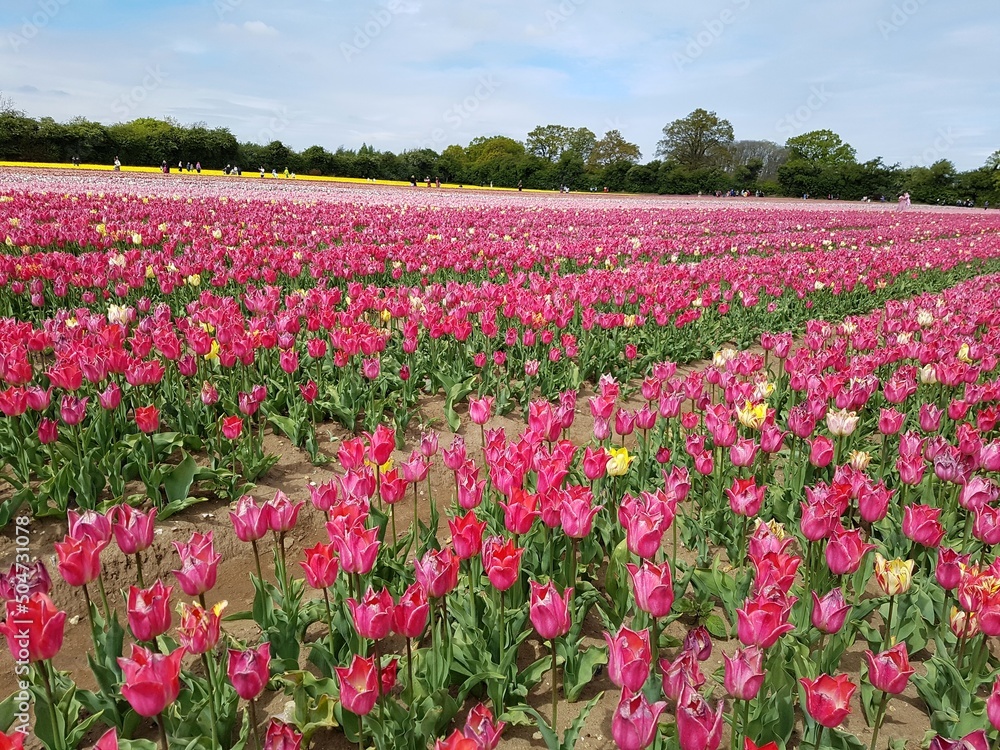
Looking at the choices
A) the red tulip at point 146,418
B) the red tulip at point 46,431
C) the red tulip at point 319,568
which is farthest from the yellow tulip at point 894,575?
the red tulip at point 46,431

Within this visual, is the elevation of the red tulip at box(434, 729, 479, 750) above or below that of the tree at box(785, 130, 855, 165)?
below

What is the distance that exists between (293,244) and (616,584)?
928cm

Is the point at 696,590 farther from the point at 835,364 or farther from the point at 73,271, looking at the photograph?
the point at 73,271

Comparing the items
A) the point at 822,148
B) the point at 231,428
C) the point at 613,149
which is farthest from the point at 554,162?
the point at 231,428

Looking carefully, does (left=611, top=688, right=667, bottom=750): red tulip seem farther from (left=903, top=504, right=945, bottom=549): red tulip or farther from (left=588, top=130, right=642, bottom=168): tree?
(left=588, top=130, right=642, bottom=168): tree

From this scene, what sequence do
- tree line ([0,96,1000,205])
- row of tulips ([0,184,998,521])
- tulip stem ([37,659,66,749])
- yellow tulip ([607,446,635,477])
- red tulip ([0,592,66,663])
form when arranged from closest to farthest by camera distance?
1. red tulip ([0,592,66,663])
2. tulip stem ([37,659,66,749])
3. yellow tulip ([607,446,635,477])
4. row of tulips ([0,184,998,521])
5. tree line ([0,96,1000,205])

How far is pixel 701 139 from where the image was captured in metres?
106

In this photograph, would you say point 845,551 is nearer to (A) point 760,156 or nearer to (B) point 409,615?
(B) point 409,615

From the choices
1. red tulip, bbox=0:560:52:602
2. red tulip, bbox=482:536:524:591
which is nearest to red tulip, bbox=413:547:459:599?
red tulip, bbox=482:536:524:591

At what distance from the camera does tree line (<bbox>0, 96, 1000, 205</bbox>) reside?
53.1 meters

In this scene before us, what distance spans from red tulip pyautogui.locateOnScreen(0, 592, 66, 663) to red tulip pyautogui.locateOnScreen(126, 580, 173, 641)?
173mm

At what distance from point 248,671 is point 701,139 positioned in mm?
117059

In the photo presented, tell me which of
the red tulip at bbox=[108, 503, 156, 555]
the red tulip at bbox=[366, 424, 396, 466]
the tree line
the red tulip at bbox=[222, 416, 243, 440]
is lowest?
the red tulip at bbox=[222, 416, 243, 440]

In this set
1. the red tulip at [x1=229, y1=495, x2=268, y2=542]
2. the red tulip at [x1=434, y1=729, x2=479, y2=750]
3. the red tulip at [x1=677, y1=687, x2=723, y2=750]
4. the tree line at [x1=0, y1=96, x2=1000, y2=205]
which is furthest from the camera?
the tree line at [x1=0, y1=96, x2=1000, y2=205]
